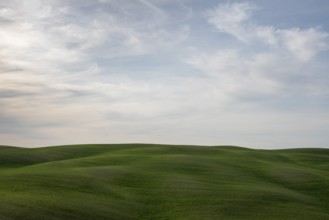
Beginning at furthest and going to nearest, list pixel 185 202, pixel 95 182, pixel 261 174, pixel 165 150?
pixel 165 150
pixel 261 174
pixel 95 182
pixel 185 202

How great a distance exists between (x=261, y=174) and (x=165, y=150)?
29.1m

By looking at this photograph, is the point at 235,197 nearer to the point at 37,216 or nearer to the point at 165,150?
the point at 37,216

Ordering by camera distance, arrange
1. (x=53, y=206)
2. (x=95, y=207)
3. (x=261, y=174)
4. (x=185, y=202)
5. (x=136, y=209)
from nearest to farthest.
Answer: (x=53, y=206) < (x=95, y=207) < (x=136, y=209) < (x=185, y=202) < (x=261, y=174)

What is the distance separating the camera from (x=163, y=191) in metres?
44.2

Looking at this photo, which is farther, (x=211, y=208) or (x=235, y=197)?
(x=235, y=197)

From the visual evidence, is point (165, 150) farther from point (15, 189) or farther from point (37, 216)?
point (37, 216)

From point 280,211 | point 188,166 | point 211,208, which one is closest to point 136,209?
point 211,208

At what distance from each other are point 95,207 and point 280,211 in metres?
15.3

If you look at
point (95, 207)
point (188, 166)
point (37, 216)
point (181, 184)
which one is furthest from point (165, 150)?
point (37, 216)

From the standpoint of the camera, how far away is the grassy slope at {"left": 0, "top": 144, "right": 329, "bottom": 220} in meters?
34.9

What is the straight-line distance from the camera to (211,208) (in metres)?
39.4

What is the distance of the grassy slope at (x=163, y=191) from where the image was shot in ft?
114

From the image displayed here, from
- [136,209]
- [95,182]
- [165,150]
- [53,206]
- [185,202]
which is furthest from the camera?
[165,150]

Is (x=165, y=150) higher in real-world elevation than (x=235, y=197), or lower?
higher
